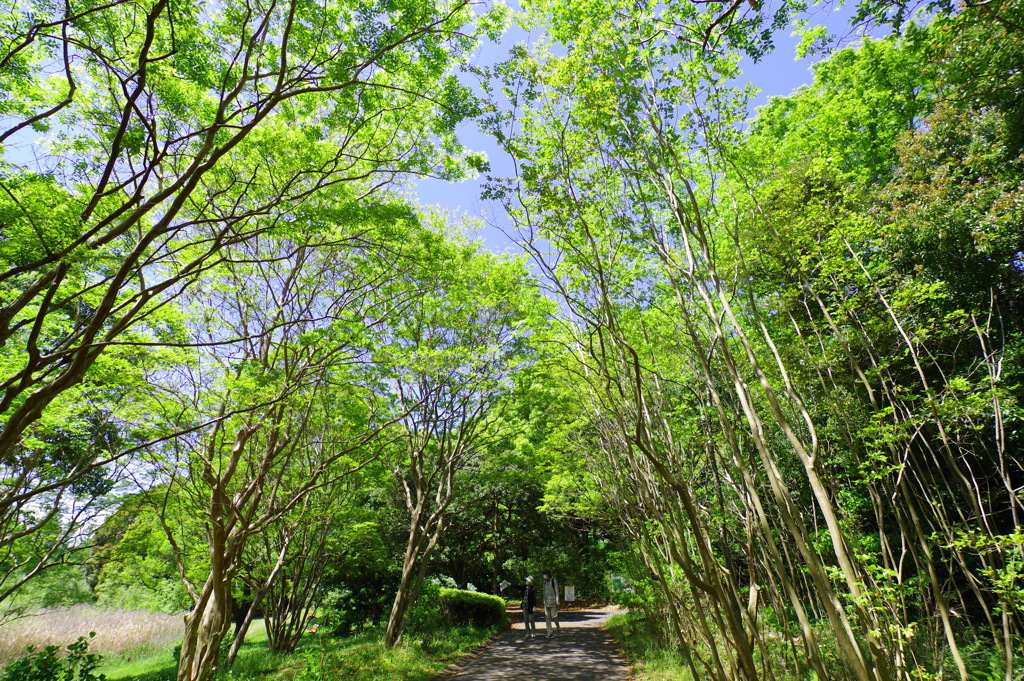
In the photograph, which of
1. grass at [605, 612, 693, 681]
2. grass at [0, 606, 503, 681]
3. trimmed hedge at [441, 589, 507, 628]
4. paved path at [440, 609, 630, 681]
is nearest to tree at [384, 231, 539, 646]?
grass at [0, 606, 503, 681]

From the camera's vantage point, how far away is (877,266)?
252 inches

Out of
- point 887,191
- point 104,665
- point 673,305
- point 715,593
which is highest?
point 887,191

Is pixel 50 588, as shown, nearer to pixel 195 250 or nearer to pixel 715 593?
pixel 195 250

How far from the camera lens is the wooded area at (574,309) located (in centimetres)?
313

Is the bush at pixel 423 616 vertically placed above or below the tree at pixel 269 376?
below

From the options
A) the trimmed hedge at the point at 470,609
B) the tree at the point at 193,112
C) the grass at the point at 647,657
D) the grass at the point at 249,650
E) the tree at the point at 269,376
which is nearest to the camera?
the tree at the point at 193,112

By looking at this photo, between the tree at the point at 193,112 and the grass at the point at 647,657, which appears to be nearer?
the tree at the point at 193,112

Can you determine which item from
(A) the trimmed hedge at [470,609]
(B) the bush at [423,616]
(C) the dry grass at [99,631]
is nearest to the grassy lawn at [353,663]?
(B) the bush at [423,616]

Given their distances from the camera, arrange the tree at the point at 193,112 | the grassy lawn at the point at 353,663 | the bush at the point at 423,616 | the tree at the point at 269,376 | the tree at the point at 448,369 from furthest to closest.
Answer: the bush at the point at 423,616
the tree at the point at 448,369
the grassy lawn at the point at 353,663
the tree at the point at 269,376
the tree at the point at 193,112

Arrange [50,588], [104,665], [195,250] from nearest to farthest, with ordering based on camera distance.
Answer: [195,250] < [104,665] < [50,588]

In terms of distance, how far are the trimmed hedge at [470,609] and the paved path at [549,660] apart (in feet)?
2.44

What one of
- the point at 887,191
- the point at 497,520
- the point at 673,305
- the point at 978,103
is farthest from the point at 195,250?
the point at 497,520

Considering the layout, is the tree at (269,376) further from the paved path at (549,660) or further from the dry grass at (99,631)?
the dry grass at (99,631)

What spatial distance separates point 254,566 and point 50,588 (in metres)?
14.6
